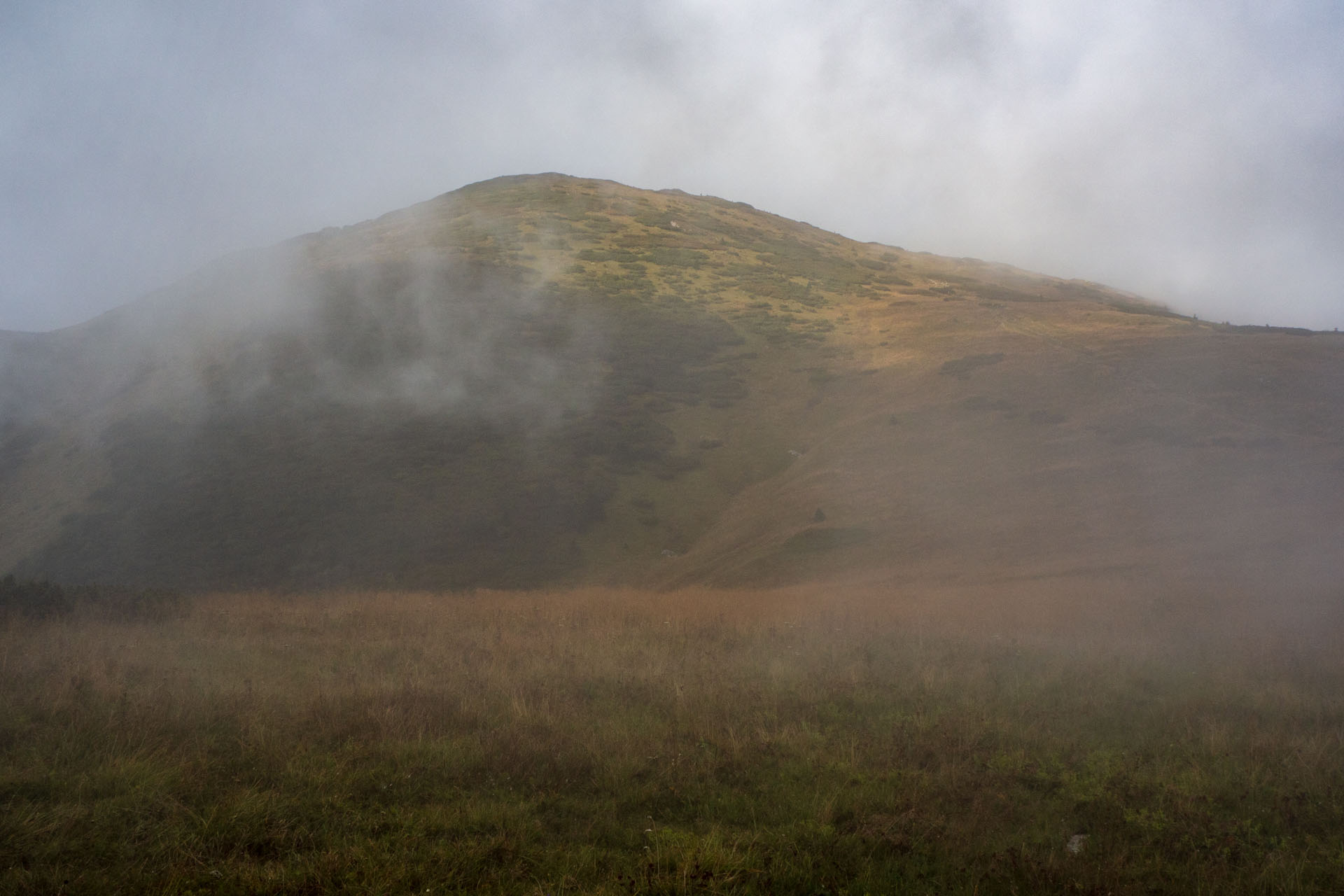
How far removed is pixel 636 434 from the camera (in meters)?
33.3

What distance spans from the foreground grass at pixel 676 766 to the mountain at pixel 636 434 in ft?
27.3

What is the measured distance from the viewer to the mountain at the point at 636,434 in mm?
21766

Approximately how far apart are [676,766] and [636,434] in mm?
26824

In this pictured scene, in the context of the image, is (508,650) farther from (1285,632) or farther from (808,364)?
(808,364)

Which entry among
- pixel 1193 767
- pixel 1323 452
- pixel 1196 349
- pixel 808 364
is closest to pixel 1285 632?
pixel 1193 767

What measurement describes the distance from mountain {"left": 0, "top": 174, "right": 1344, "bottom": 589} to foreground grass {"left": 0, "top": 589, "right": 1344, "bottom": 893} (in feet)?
27.3

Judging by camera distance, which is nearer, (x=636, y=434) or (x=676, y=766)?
(x=676, y=766)

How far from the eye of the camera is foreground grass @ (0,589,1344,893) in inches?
196

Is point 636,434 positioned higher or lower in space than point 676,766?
higher

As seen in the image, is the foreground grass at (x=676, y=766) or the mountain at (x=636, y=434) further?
the mountain at (x=636, y=434)

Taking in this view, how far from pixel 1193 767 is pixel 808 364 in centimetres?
3387

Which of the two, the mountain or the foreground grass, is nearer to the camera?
the foreground grass

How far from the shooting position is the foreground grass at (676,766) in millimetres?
4973

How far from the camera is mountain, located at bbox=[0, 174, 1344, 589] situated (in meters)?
21.8
